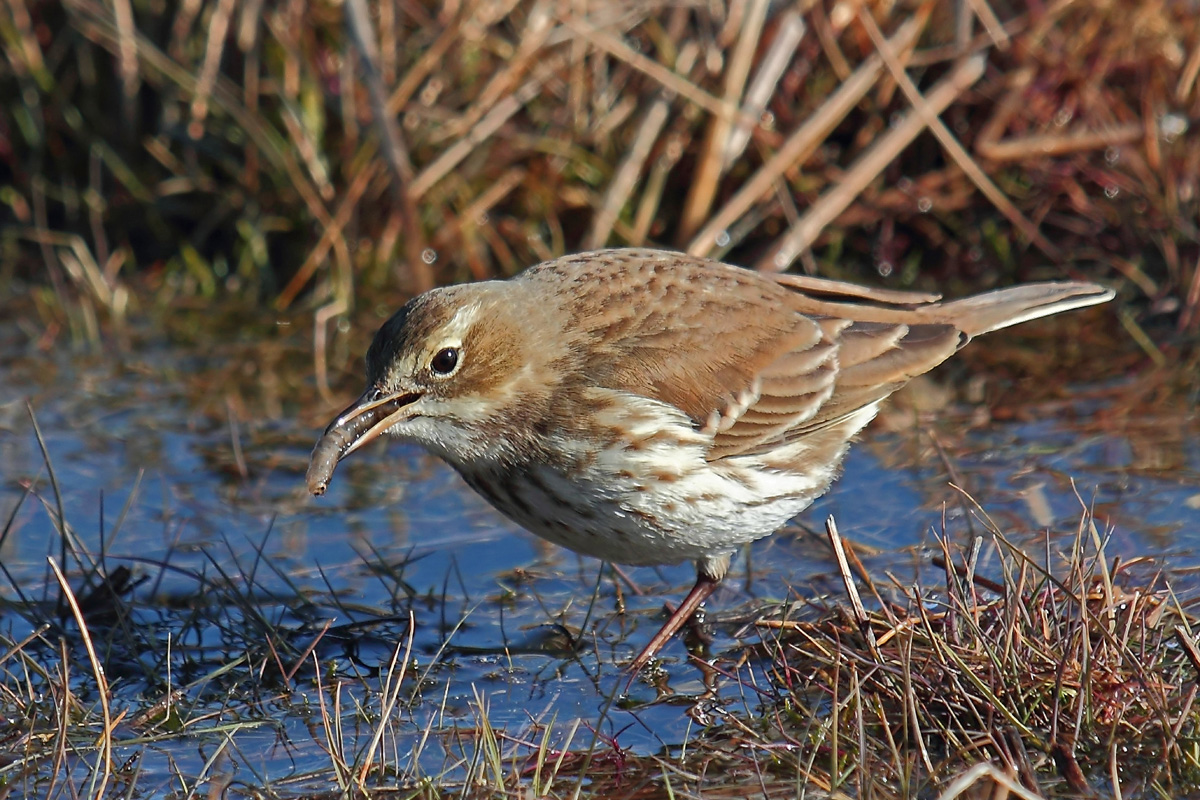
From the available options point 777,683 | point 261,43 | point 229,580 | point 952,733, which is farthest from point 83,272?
point 952,733

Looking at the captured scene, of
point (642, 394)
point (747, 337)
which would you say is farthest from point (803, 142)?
point (642, 394)

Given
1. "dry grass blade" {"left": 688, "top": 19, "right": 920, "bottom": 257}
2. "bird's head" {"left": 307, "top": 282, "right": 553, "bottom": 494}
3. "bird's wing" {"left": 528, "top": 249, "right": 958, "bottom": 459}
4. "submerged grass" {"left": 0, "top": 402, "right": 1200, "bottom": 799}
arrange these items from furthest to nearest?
"dry grass blade" {"left": 688, "top": 19, "right": 920, "bottom": 257}
"bird's wing" {"left": 528, "top": 249, "right": 958, "bottom": 459}
"bird's head" {"left": 307, "top": 282, "right": 553, "bottom": 494}
"submerged grass" {"left": 0, "top": 402, "right": 1200, "bottom": 799}

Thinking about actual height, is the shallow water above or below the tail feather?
below

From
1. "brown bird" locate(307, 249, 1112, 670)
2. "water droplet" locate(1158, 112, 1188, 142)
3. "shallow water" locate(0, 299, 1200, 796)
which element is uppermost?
"water droplet" locate(1158, 112, 1188, 142)

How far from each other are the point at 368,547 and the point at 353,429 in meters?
1.21

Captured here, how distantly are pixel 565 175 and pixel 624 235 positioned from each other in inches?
18.7

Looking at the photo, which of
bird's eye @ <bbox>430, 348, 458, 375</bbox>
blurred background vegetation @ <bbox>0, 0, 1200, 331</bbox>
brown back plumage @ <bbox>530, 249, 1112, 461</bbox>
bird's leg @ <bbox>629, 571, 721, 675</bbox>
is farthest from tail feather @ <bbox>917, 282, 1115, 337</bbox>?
blurred background vegetation @ <bbox>0, 0, 1200, 331</bbox>

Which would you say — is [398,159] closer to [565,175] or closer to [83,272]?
[565,175]

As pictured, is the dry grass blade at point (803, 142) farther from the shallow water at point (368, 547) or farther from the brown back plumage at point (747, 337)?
the brown back plumage at point (747, 337)

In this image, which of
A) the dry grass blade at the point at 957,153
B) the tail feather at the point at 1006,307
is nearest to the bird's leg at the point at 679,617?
the tail feather at the point at 1006,307

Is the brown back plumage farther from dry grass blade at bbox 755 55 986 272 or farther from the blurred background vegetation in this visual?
the blurred background vegetation

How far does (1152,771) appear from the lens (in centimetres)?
365

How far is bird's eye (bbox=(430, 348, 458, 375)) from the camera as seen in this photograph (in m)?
4.63

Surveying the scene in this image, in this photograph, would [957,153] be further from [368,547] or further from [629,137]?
[368,547]
